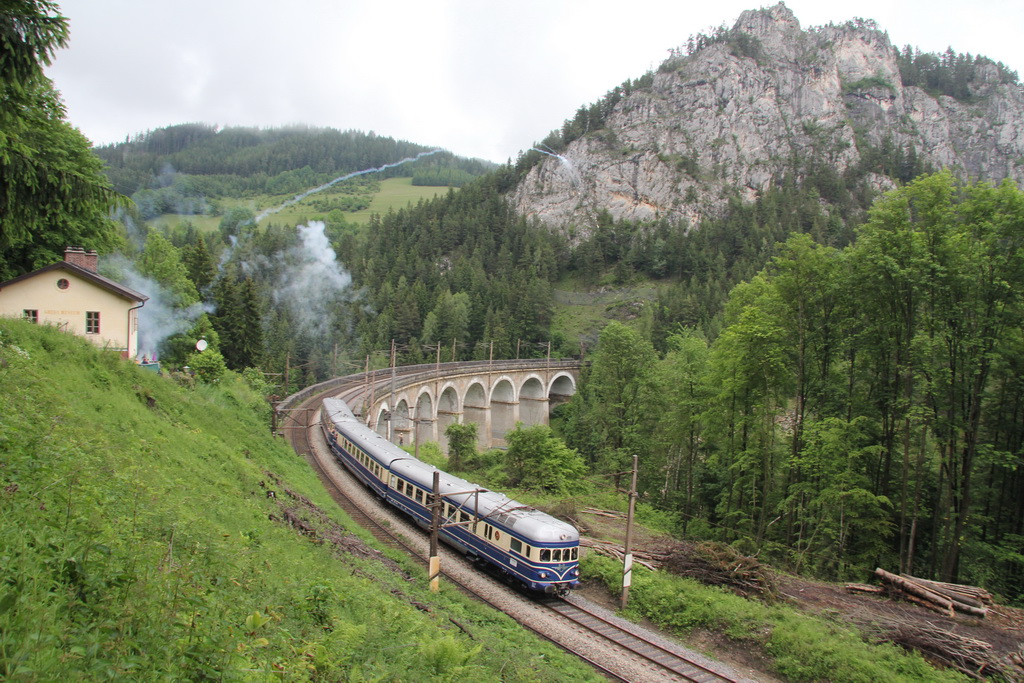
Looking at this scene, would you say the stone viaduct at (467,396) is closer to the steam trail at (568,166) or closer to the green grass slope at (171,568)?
the green grass slope at (171,568)

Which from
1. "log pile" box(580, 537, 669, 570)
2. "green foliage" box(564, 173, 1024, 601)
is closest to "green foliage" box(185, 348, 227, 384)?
"log pile" box(580, 537, 669, 570)

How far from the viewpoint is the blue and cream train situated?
17.9 metres

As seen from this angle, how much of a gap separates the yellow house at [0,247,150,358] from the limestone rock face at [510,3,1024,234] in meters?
118

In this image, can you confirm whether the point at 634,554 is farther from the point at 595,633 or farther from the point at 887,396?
the point at 887,396

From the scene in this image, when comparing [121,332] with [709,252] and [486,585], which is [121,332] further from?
[709,252]

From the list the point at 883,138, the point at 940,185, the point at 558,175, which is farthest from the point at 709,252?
the point at 940,185

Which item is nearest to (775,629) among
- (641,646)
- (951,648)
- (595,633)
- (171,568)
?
(641,646)

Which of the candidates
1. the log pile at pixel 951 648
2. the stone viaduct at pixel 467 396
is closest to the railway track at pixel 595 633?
the log pile at pixel 951 648

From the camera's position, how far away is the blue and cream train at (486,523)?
17891 millimetres

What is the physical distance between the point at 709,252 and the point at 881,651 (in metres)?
106

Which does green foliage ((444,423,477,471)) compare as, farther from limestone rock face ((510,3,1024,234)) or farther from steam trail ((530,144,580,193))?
steam trail ((530,144,580,193))

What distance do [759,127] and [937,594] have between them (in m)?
157

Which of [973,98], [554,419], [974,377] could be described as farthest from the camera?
[973,98]

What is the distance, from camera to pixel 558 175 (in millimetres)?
145500
